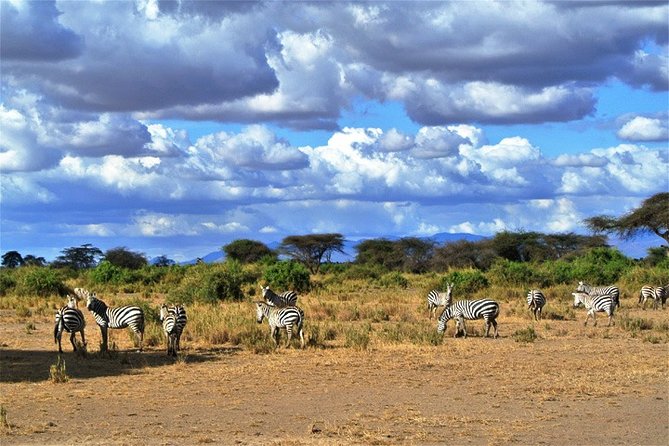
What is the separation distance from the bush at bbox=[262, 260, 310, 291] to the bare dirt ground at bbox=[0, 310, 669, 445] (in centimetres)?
1908

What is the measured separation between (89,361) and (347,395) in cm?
637

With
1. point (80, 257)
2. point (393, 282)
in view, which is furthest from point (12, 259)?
point (393, 282)

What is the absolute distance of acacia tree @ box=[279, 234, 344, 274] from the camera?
74.6 meters

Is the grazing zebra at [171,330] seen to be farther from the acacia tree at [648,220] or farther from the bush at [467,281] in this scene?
the acacia tree at [648,220]

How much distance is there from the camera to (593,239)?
243 feet

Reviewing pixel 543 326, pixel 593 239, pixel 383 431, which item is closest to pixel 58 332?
pixel 383 431

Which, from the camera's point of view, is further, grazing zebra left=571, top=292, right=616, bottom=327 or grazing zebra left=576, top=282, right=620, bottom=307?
grazing zebra left=576, top=282, right=620, bottom=307

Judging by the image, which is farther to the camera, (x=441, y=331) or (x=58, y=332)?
(x=441, y=331)

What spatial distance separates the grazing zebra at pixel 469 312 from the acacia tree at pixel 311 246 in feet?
168

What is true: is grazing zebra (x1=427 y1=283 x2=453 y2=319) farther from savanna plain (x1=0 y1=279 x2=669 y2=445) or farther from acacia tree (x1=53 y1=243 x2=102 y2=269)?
acacia tree (x1=53 y1=243 x2=102 y2=269)

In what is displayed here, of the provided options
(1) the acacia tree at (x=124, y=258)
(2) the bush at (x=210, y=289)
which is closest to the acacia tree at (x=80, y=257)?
(1) the acacia tree at (x=124, y=258)

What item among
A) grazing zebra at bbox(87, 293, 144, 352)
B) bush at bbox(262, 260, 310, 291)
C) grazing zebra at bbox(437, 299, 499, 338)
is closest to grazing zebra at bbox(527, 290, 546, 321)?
grazing zebra at bbox(437, 299, 499, 338)

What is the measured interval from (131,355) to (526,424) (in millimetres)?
9941

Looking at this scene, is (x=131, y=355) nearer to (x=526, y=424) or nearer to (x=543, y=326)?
(x=526, y=424)
